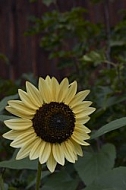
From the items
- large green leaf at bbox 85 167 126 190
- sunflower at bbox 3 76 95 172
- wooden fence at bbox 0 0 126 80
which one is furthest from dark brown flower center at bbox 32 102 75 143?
wooden fence at bbox 0 0 126 80

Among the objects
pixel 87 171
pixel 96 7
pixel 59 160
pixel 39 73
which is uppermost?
pixel 59 160

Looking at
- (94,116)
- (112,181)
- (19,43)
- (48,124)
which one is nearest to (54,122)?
(48,124)

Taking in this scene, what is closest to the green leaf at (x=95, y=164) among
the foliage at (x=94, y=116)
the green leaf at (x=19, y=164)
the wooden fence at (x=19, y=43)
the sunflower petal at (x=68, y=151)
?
the foliage at (x=94, y=116)

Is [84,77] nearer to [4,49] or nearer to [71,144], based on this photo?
[71,144]

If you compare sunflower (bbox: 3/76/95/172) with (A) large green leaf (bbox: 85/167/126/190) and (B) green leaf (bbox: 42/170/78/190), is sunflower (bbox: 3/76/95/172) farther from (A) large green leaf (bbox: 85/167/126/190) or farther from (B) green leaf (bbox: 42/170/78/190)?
(B) green leaf (bbox: 42/170/78/190)

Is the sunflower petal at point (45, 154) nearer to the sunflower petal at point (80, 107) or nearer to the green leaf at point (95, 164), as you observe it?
the sunflower petal at point (80, 107)

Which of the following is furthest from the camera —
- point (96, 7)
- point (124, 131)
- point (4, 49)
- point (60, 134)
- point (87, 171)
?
point (4, 49)

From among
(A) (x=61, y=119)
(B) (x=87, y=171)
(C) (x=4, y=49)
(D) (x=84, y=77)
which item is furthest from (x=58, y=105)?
(C) (x=4, y=49)

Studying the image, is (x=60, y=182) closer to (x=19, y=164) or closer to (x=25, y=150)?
(x=19, y=164)
